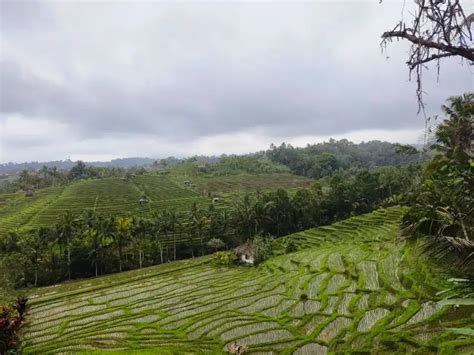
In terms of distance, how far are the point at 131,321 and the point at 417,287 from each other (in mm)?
14934

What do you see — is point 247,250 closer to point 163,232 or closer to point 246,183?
point 163,232

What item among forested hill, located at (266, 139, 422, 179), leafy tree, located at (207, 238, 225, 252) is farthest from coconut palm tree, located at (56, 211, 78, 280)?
forested hill, located at (266, 139, 422, 179)

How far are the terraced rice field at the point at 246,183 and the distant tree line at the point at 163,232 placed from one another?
2558 centimetres

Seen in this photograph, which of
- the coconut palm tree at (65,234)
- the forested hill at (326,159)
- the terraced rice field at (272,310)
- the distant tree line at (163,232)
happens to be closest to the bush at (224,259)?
the terraced rice field at (272,310)

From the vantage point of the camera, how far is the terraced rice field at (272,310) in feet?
48.3

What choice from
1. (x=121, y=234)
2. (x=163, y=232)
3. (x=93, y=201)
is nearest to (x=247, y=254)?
(x=163, y=232)

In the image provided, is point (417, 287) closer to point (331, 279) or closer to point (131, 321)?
point (331, 279)

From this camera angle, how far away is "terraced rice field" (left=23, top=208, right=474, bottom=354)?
14734 mm

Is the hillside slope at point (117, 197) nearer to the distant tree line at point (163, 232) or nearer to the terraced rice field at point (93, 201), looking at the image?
the terraced rice field at point (93, 201)

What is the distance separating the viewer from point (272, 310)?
68.3ft

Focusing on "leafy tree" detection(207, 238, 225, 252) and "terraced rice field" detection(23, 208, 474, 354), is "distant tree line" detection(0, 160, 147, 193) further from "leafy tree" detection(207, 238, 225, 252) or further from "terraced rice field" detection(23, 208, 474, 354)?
"terraced rice field" detection(23, 208, 474, 354)

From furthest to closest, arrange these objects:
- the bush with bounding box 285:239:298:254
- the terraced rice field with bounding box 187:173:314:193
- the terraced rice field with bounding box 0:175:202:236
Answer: the terraced rice field with bounding box 187:173:314:193
the terraced rice field with bounding box 0:175:202:236
the bush with bounding box 285:239:298:254

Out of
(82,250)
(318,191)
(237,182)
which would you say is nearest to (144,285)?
(82,250)

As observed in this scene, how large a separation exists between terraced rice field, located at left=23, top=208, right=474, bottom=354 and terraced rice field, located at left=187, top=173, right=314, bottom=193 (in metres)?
43.7
